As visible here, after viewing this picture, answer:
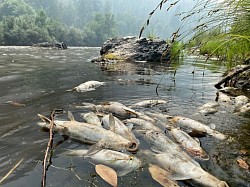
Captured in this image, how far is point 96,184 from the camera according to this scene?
8.77ft

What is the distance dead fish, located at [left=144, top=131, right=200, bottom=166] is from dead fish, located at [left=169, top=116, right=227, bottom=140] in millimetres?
847

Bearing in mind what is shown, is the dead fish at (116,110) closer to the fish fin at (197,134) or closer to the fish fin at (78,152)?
the fish fin at (197,134)

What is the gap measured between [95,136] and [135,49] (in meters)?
18.4

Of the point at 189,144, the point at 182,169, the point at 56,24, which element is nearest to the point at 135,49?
the point at 189,144

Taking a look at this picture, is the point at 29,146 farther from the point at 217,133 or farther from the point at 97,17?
the point at 97,17

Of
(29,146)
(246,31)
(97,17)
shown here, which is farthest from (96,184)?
(97,17)

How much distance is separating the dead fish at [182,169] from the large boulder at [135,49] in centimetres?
1645

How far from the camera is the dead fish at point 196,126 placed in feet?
12.9

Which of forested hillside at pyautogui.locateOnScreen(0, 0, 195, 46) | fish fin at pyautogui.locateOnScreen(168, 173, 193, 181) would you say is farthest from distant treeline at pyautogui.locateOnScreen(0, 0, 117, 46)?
fish fin at pyautogui.locateOnScreen(168, 173, 193, 181)

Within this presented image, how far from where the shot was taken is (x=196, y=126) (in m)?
4.18

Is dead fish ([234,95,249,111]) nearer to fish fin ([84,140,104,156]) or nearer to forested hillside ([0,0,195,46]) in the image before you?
forested hillside ([0,0,195,46])

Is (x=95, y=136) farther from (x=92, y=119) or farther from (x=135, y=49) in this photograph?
(x=135, y=49)

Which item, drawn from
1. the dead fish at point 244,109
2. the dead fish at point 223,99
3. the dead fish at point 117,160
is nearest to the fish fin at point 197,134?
the dead fish at point 117,160

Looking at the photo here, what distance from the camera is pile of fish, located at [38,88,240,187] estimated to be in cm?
281
